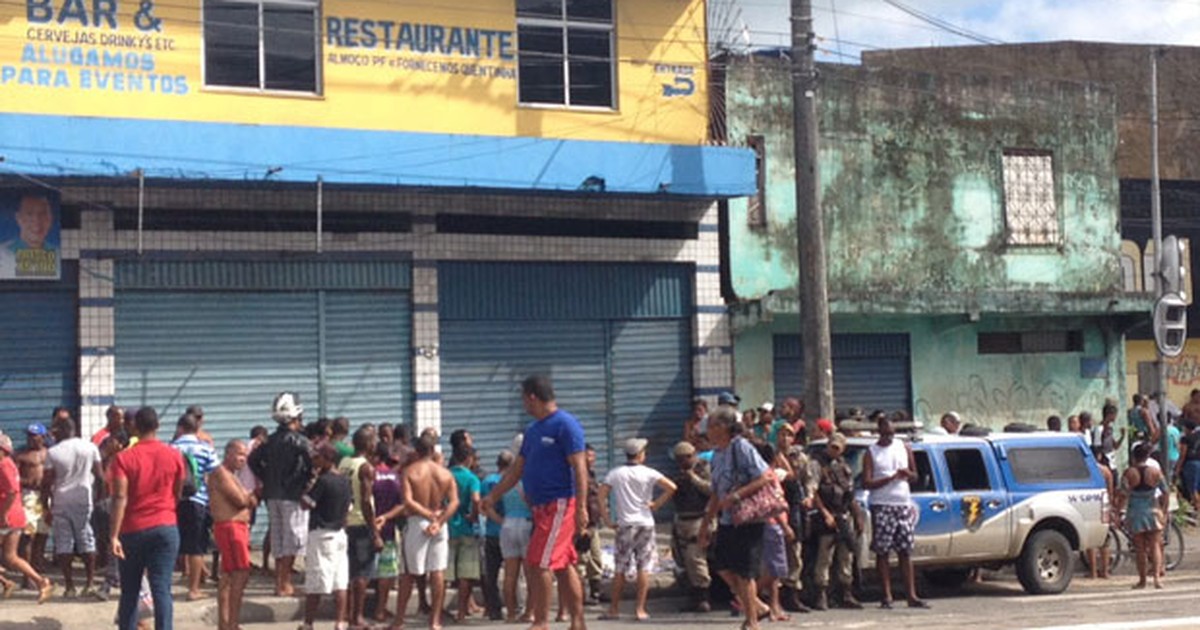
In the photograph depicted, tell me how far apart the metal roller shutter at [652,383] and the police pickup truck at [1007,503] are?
19.8 feet

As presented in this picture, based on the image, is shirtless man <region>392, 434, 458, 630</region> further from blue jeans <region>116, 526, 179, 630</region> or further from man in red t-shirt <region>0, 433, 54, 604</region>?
man in red t-shirt <region>0, 433, 54, 604</region>

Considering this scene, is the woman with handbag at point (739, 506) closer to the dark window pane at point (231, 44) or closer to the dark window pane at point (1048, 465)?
the dark window pane at point (1048, 465)

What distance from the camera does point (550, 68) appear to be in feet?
71.8

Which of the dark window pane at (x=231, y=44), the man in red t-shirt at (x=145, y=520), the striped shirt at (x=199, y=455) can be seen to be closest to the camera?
the man in red t-shirt at (x=145, y=520)

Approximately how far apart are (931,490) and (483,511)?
5.15 meters

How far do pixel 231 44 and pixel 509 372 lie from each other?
5.52 m

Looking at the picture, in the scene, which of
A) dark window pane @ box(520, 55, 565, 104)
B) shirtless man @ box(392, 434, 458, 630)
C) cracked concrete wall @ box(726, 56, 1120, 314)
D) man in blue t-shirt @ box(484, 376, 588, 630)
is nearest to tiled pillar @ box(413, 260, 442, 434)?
dark window pane @ box(520, 55, 565, 104)

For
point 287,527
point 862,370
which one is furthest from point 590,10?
point 287,527

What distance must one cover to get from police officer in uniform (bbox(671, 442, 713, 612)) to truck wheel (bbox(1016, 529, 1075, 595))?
136 inches

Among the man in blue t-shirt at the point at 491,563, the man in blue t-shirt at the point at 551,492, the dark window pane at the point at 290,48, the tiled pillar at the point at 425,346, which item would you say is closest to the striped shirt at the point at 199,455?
the man in blue t-shirt at the point at 491,563

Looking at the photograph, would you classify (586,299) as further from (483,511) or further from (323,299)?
(483,511)

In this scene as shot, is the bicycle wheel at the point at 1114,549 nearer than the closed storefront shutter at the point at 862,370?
Yes

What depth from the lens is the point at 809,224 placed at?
1927 cm

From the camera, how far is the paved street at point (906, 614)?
46.1 ft
